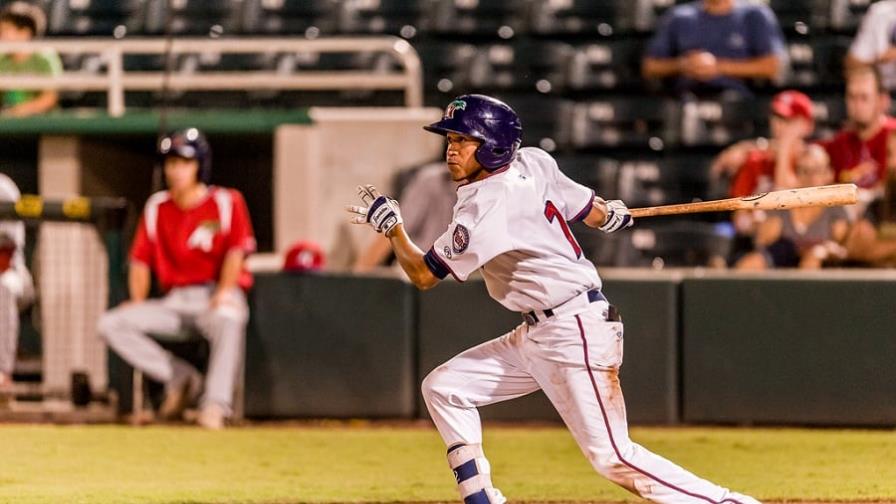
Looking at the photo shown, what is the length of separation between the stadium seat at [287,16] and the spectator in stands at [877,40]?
13.7ft

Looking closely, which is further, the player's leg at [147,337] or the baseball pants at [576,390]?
the player's leg at [147,337]

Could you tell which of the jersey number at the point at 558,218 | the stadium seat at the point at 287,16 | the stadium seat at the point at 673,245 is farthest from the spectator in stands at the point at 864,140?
the stadium seat at the point at 287,16

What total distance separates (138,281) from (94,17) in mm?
4308

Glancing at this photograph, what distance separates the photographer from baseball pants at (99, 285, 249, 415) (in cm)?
827

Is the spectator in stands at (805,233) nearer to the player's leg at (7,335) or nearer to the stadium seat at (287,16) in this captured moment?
the player's leg at (7,335)

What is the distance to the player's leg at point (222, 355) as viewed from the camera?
8.20 m

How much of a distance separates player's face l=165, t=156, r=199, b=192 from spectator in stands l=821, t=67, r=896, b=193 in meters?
3.85

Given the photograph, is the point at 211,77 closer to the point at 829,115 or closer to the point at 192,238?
the point at 192,238

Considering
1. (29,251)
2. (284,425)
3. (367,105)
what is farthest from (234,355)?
(367,105)

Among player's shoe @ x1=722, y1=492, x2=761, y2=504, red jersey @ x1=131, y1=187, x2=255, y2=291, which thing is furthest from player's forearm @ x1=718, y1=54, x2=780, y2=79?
player's shoe @ x1=722, y1=492, x2=761, y2=504

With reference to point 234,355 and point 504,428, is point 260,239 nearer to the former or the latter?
point 234,355

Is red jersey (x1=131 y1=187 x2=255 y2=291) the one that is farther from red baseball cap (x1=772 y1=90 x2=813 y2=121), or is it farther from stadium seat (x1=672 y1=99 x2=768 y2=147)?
stadium seat (x1=672 y1=99 x2=768 y2=147)

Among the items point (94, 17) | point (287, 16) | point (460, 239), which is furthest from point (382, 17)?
point (460, 239)

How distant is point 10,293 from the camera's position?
8398mm
